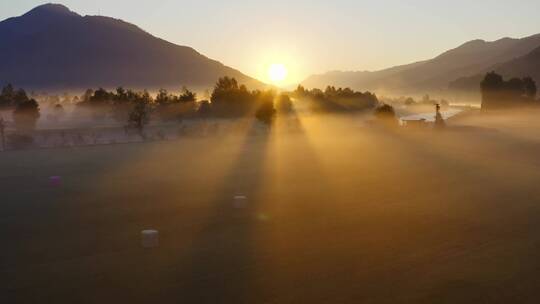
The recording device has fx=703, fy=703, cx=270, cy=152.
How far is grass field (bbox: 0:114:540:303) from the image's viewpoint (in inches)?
525

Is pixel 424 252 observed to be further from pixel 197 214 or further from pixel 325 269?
pixel 197 214

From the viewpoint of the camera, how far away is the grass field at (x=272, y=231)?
13336 millimetres

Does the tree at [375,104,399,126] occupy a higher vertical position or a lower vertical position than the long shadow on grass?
lower

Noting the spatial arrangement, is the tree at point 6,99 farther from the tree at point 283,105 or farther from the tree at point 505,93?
the tree at point 505,93

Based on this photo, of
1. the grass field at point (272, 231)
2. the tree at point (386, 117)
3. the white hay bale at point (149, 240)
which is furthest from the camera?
the tree at point (386, 117)

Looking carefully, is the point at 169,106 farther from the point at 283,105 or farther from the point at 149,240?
A: the point at 149,240

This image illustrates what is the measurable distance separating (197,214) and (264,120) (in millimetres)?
46249

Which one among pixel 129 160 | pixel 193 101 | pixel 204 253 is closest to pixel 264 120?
pixel 193 101

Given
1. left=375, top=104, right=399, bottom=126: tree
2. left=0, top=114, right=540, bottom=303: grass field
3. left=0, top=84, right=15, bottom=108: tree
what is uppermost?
left=0, top=84, right=15, bottom=108: tree

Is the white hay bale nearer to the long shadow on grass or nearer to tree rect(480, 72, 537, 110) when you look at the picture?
the long shadow on grass

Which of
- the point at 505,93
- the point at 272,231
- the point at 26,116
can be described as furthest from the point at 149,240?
the point at 505,93

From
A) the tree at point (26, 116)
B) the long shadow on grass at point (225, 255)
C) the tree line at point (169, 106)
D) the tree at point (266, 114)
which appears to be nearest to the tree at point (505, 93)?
the tree line at point (169, 106)

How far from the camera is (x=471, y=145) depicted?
45938 mm

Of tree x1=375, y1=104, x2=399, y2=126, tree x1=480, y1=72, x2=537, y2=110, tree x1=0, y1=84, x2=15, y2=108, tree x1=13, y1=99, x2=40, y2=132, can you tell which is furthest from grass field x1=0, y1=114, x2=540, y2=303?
tree x1=480, y1=72, x2=537, y2=110
